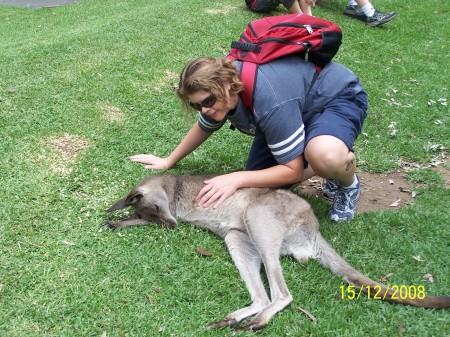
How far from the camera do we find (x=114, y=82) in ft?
18.7

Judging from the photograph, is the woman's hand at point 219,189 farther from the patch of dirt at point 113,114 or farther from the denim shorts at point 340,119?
the patch of dirt at point 113,114

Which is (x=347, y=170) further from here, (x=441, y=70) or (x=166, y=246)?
(x=441, y=70)

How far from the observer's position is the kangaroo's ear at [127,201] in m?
3.62

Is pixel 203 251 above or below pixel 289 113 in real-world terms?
below

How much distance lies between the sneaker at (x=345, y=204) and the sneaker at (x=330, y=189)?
31 centimetres

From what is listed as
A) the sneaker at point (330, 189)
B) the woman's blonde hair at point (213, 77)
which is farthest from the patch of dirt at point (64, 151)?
the sneaker at point (330, 189)

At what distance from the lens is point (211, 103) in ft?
10.4

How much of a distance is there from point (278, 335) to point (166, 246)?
Answer: 1.07m

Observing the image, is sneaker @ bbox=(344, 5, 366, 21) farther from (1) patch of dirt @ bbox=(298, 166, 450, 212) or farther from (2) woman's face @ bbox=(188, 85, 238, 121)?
(2) woman's face @ bbox=(188, 85, 238, 121)

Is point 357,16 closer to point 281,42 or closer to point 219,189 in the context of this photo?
point 281,42

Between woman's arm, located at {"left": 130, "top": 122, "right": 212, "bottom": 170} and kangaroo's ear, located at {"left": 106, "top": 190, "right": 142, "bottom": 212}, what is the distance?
21.8 inches

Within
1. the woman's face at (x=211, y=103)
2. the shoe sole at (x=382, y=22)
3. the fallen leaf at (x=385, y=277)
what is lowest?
the shoe sole at (x=382, y=22)
